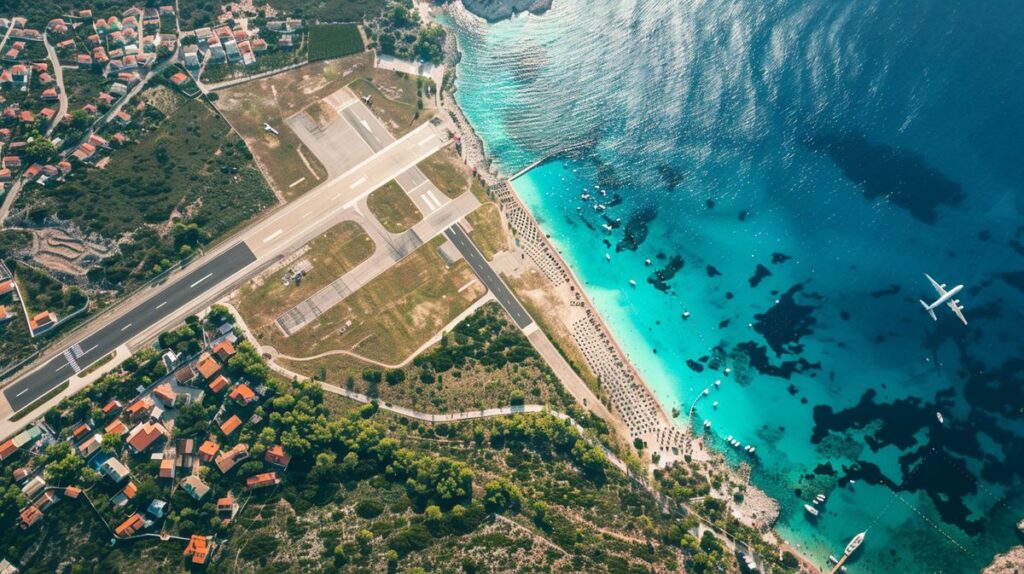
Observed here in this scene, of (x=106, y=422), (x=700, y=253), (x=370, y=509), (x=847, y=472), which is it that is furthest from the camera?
(x=700, y=253)

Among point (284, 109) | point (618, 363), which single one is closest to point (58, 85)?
point (284, 109)

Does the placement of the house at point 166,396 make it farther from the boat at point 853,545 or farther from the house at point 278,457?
the boat at point 853,545

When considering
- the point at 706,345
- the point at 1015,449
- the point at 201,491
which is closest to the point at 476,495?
the point at 201,491

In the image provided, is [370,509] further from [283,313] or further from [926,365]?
[926,365]

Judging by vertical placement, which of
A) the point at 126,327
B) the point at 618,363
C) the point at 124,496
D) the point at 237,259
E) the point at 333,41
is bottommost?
the point at 618,363

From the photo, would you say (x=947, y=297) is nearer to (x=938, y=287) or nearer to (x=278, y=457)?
(x=938, y=287)

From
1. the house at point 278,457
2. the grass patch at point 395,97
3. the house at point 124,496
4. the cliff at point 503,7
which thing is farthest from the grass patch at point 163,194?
the cliff at point 503,7

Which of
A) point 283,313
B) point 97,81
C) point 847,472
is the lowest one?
point 847,472
